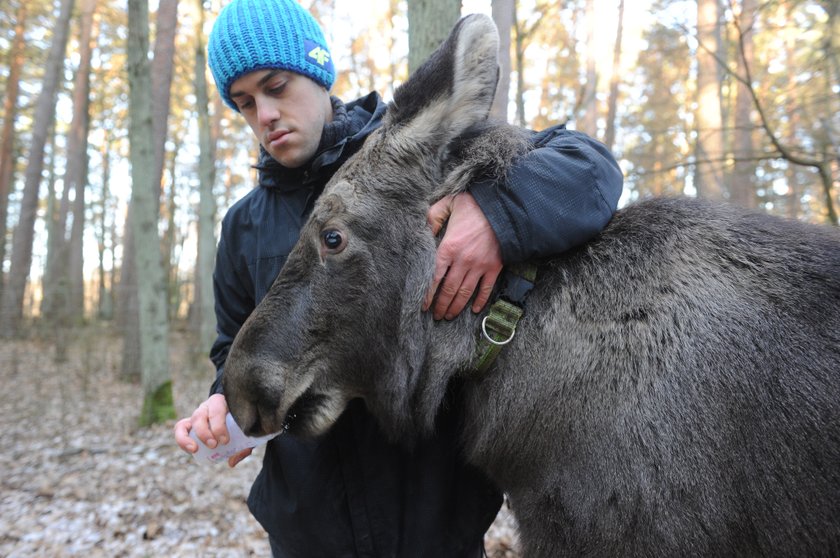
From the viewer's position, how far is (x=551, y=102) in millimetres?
24406

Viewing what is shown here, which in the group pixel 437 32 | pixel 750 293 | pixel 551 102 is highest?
pixel 551 102

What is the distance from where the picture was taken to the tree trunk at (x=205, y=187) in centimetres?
1250

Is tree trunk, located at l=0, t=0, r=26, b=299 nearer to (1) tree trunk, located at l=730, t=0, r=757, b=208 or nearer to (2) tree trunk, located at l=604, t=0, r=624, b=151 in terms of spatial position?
(2) tree trunk, located at l=604, t=0, r=624, b=151

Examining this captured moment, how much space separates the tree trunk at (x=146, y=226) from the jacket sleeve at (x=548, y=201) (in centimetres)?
778

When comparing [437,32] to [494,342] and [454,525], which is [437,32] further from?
[454,525]

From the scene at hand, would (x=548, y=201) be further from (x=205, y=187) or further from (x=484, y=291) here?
(x=205, y=187)

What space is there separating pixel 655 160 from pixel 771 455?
10.8 m

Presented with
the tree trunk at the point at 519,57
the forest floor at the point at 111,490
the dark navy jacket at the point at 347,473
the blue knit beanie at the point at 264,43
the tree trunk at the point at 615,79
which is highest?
the tree trunk at the point at 615,79

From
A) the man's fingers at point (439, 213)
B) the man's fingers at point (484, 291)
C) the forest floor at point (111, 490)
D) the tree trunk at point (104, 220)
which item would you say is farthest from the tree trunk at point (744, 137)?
the tree trunk at point (104, 220)

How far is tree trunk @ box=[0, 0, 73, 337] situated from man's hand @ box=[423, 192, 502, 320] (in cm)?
1728

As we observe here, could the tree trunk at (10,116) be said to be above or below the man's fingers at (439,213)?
above

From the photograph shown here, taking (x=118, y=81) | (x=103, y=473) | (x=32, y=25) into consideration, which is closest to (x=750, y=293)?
(x=103, y=473)

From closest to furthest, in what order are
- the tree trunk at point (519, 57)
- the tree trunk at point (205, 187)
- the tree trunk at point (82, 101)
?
1. the tree trunk at point (519, 57)
2. the tree trunk at point (205, 187)
3. the tree trunk at point (82, 101)

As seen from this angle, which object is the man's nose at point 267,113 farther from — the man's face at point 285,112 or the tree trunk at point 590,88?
the tree trunk at point 590,88
